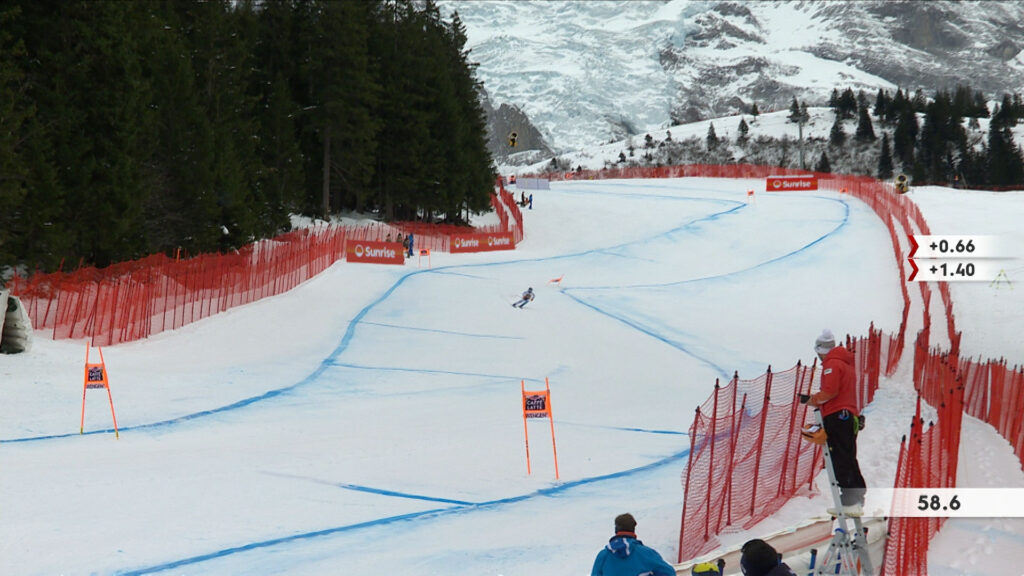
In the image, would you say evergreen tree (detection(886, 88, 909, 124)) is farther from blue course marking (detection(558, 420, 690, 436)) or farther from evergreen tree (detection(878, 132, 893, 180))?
blue course marking (detection(558, 420, 690, 436))

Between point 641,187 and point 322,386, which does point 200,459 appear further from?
point 641,187

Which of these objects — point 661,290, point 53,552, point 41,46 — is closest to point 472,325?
point 661,290

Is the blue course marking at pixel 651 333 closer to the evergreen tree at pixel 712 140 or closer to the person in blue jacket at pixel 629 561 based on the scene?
the person in blue jacket at pixel 629 561

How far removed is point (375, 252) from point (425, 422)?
19710 millimetres

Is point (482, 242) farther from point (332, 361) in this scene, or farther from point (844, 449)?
point (844, 449)

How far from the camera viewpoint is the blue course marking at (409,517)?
786 cm

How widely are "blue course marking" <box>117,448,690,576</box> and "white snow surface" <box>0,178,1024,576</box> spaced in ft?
0.12

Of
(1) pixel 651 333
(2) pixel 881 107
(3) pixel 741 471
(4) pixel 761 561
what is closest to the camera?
(4) pixel 761 561

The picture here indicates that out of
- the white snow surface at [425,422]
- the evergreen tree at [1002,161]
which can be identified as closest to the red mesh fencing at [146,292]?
the white snow surface at [425,422]

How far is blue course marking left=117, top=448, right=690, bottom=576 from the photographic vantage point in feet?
25.8

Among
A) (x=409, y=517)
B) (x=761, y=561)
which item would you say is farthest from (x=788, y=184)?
(x=761, y=561)

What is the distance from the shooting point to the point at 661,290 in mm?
30031

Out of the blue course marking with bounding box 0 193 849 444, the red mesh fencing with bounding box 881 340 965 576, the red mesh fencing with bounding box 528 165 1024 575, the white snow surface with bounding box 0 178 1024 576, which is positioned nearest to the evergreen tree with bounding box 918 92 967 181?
the blue course marking with bounding box 0 193 849 444

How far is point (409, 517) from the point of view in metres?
9.55
